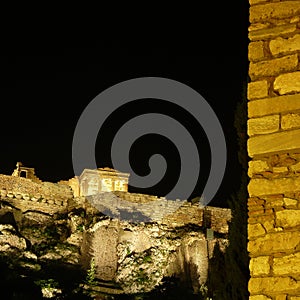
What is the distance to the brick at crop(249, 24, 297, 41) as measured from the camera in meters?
6.18

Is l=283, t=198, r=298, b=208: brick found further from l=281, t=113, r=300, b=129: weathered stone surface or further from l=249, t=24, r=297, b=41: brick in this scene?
l=249, t=24, r=297, b=41: brick

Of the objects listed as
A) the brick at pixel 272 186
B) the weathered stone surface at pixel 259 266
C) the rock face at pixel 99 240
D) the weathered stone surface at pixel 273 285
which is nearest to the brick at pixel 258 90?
the brick at pixel 272 186

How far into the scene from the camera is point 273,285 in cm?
570

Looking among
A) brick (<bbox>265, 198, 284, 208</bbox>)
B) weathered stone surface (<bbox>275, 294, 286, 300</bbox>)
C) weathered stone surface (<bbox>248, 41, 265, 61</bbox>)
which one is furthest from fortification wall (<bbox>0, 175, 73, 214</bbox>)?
weathered stone surface (<bbox>275, 294, 286, 300</bbox>)

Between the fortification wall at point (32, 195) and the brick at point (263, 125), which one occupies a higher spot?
the fortification wall at point (32, 195)

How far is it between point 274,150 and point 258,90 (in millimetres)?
519

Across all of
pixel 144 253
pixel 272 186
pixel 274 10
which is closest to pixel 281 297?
pixel 272 186

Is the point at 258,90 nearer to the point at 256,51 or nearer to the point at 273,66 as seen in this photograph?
the point at 273,66

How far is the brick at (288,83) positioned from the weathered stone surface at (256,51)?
25 centimetres

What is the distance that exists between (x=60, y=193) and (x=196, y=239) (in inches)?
269

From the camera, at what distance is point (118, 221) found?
34.0 m

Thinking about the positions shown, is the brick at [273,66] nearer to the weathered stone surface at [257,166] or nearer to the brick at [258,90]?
the brick at [258,90]

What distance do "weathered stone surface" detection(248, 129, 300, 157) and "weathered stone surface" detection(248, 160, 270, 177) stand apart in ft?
0.22

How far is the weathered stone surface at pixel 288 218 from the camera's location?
19.0 feet
